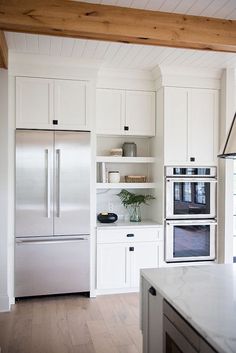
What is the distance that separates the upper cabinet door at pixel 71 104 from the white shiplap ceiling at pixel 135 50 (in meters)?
0.33

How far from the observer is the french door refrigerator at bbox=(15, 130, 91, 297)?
3627 mm

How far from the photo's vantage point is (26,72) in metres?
3.64

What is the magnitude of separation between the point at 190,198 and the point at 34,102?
223 centimetres

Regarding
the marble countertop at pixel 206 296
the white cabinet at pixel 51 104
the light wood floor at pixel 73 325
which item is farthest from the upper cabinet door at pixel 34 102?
the marble countertop at pixel 206 296

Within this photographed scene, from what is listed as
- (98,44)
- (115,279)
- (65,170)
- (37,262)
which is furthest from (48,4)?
(115,279)

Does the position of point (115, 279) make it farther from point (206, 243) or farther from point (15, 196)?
point (15, 196)

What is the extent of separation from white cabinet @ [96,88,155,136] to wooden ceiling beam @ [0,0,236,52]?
5.13 feet

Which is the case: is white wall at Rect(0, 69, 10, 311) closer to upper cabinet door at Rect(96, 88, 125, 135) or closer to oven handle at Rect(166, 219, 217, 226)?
upper cabinet door at Rect(96, 88, 125, 135)

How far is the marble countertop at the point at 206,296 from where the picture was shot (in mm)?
1201

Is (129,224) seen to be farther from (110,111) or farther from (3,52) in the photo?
(3,52)

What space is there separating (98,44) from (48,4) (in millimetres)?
1043

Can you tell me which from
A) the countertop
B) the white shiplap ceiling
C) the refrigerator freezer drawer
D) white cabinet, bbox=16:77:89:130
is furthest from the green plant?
the white shiplap ceiling

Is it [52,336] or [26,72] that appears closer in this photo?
[52,336]

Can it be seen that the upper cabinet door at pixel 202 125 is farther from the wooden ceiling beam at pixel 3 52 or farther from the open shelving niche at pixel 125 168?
the wooden ceiling beam at pixel 3 52
